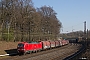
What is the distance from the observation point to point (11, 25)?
64.6 metres

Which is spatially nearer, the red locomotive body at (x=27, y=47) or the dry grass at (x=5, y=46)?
the red locomotive body at (x=27, y=47)

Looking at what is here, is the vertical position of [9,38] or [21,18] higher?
[21,18]

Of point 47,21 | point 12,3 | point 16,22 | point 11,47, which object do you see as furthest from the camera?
point 47,21

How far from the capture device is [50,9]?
333 feet

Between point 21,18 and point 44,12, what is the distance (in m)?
34.8

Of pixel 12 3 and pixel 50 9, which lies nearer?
pixel 12 3

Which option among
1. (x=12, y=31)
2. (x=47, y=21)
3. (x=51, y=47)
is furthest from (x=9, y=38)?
(x=47, y=21)

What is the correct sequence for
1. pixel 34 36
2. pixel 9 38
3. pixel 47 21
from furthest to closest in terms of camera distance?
pixel 47 21 → pixel 34 36 → pixel 9 38

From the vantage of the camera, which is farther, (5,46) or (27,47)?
(5,46)

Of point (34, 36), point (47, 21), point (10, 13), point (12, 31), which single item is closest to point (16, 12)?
point (10, 13)

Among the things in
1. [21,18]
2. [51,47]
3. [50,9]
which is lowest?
[51,47]

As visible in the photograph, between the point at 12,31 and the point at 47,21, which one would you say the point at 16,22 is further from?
the point at 47,21

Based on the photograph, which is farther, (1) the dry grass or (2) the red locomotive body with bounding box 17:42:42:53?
(1) the dry grass

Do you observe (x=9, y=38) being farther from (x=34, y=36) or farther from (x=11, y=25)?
(x=34, y=36)
